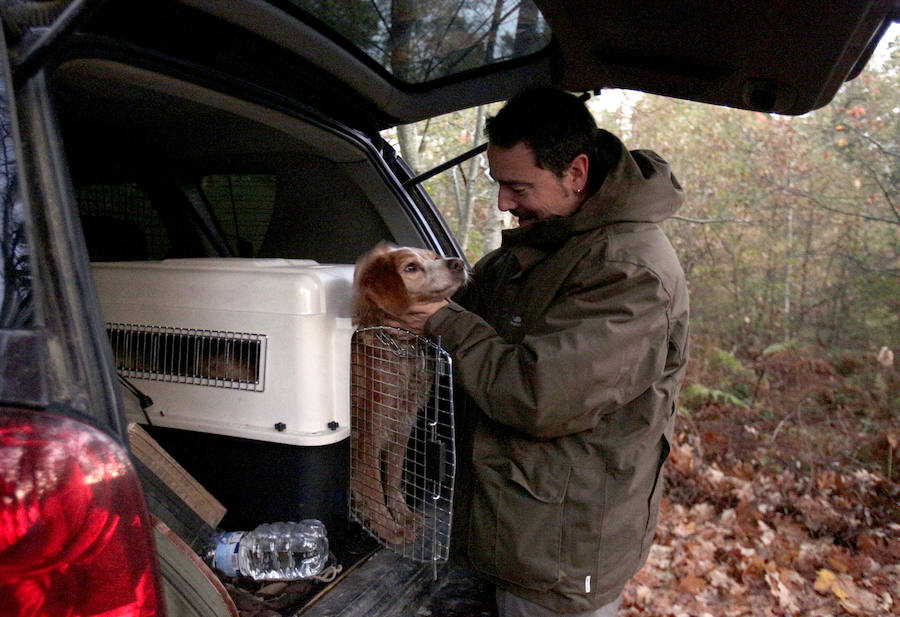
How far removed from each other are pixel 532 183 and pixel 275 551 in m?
1.29

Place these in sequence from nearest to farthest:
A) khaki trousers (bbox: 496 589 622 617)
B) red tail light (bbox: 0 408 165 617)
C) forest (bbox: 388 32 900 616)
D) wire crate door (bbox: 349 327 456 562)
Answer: red tail light (bbox: 0 408 165 617) → khaki trousers (bbox: 496 589 622 617) → wire crate door (bbox: 349 327 456 562) → forest (bbox: 388 32 900 616)

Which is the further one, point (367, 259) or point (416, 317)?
point (367, 259)

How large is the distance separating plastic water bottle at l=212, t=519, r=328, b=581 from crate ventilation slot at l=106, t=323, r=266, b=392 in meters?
0.42

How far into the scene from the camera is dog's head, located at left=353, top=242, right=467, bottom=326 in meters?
2.28

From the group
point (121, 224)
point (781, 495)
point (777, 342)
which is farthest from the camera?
point (777, 342)

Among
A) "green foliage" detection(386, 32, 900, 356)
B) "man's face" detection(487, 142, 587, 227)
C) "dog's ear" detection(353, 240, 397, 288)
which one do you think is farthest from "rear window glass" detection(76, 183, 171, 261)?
"green foliage" detection(386, 32, 900, 356)

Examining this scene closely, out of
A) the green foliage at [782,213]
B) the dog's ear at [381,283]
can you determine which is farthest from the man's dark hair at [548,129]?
the green foliage at [782,213]

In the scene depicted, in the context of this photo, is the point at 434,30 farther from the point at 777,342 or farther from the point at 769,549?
the point at 777,342

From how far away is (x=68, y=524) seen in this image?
36.4 inches

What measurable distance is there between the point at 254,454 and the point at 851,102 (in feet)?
27.3

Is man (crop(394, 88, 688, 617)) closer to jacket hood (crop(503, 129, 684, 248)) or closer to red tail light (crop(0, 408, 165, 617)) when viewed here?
jacket hood (crop(503, 129, 684, 248))

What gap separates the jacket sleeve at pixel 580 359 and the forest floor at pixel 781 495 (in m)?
2.35

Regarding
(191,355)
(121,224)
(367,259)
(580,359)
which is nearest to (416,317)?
(367,259)

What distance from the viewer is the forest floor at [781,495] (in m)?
3.83
